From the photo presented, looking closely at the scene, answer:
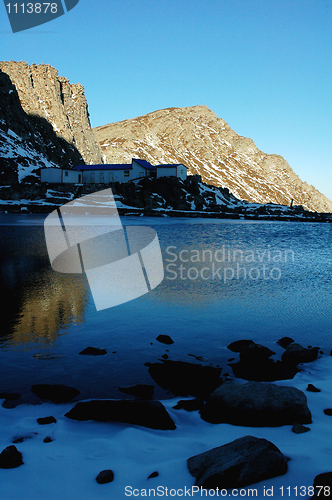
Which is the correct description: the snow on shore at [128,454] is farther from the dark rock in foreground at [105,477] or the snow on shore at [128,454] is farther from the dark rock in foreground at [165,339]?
the dark rock in foreground at [165,339]

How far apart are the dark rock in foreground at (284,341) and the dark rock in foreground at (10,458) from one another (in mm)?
8151

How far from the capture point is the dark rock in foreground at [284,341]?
11591mm

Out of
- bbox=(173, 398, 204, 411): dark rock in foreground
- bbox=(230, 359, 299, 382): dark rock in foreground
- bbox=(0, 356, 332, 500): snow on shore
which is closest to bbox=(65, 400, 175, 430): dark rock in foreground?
bbox=(0, 356, 332, 500): snow on shore

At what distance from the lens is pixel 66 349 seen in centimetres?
1098

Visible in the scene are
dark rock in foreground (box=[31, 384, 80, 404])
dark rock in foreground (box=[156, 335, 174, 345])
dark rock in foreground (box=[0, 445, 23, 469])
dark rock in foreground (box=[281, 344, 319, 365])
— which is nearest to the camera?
dark rock in foreground (box=[0, 445, 23, 469])

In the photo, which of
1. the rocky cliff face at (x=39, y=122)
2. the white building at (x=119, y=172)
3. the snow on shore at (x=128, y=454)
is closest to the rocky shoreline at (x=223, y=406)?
the snow on shore at (x=128, y=454)

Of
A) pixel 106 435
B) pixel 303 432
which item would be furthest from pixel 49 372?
pixel 303 432

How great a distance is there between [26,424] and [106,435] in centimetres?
156

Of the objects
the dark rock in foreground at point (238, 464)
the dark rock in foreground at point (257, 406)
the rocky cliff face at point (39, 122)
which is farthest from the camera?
the rocky cliff face at point (39, 122)

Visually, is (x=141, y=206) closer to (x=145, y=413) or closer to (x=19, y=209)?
(x=19, y=209)

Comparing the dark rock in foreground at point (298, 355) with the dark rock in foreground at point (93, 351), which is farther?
the dark rock in foreground at point (93, 351)

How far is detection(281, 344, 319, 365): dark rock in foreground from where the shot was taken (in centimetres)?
1035

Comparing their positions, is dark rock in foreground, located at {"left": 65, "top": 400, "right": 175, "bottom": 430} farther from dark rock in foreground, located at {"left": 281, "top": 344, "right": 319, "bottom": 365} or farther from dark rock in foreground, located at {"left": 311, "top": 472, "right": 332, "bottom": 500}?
dark rock in foreground, located at {"left": 281, "top": 344, "right": 319, "bottom": 365}

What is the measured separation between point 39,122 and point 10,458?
160 metres
